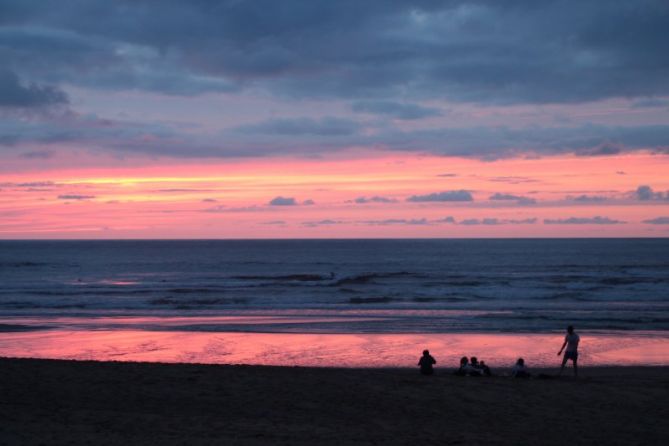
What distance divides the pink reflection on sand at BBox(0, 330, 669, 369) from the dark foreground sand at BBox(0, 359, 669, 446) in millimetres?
3537

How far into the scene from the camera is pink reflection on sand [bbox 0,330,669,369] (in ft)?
63.1

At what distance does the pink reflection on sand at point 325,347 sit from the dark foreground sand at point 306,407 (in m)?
3.54

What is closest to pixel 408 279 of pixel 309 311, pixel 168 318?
pixel 309 311

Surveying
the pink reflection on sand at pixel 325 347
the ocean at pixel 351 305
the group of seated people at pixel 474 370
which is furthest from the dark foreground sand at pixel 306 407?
the ocean at pixel 351 305

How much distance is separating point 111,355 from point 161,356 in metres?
1.48

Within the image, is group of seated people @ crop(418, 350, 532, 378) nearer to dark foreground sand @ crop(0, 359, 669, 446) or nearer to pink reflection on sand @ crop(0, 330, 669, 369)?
dark foreground sand @ crop(0, 359, 669, 446)

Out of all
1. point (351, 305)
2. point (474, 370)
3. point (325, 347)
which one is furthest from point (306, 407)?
point (351, 305)

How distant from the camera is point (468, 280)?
2216 inches

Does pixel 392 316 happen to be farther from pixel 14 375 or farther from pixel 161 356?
pixel 14 375

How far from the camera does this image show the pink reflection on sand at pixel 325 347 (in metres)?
19.2

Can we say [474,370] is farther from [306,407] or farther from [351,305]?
[351,305]

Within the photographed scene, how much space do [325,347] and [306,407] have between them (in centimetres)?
957

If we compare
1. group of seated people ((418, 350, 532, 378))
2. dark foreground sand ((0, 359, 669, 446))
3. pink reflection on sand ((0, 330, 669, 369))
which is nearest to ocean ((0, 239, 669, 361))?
pink reflection on sand ((0, 330, 669, 369))

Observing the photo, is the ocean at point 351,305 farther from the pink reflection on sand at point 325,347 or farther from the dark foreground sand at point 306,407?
the dark foreground sand at point 306,407
